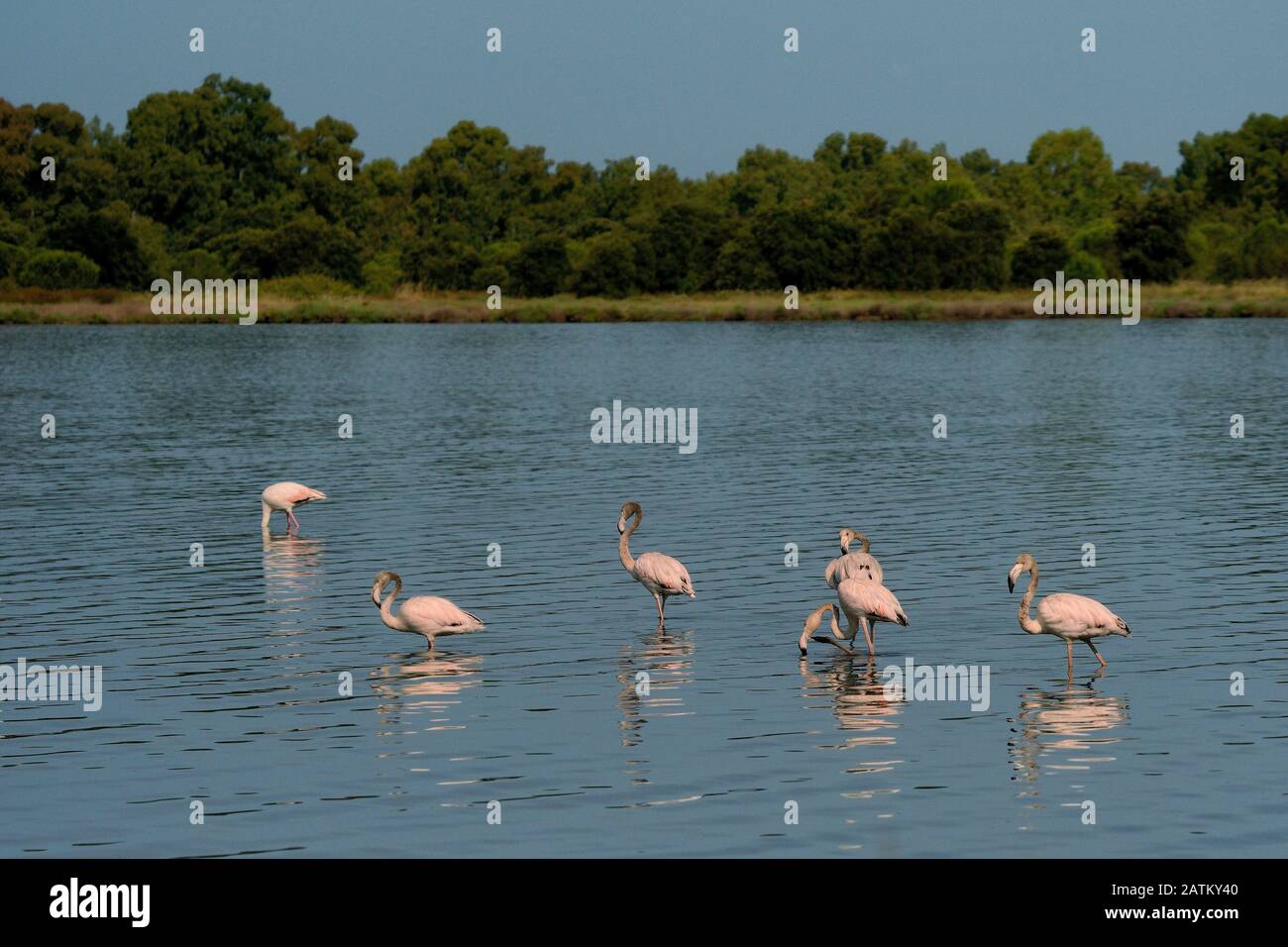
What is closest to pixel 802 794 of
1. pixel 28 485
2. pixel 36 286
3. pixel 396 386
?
pixel 28 485

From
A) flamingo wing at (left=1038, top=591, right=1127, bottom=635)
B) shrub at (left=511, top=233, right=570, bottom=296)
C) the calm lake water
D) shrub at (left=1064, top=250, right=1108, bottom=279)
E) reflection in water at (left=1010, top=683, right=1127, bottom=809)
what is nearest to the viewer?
the calm lake water

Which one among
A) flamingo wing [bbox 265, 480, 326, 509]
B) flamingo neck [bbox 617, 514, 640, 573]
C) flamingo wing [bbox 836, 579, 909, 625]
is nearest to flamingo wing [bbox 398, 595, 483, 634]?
flamingo neck [bbox 617, 514, 640, 573]

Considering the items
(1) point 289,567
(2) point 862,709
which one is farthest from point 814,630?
(1) point 289,567

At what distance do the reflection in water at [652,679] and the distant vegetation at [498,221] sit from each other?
111 meters

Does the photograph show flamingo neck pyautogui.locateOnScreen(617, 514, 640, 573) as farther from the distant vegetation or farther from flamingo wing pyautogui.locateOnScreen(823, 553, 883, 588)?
the distant vegetation

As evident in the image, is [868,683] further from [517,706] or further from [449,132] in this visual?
[449,132]

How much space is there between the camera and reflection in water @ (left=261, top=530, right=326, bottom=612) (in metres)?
22.8

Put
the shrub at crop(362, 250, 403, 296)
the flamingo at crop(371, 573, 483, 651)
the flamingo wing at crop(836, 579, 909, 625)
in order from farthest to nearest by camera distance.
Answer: the shrub at crop(362, 250, 403, 296) → the flamingo at crop(371, 573, 483, 651) → the flamingo wing at crop(836, 579, 909, 625)

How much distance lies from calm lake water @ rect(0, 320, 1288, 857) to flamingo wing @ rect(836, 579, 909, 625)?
1.77ft

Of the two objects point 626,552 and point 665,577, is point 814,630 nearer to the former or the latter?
point 665,577

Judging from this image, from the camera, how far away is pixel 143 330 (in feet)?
376

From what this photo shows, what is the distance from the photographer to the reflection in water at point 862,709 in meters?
14.3
